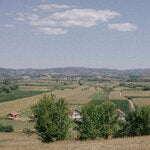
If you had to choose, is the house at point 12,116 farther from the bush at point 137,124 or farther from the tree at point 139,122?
the tree at point 139,122

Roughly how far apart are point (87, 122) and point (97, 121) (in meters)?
1.65

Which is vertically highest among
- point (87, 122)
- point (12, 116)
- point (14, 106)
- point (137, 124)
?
point (87, 122)

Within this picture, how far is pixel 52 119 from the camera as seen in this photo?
49625 mm

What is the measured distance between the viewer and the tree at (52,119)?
4853cm

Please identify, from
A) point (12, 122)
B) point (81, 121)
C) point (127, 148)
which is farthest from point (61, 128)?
point (12, 122)

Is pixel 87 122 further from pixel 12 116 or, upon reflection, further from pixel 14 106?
pixel 14 106

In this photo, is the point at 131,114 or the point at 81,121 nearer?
the point at 81,121

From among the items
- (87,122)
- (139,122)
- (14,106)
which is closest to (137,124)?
(139,122)

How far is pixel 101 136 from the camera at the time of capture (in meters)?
54.0

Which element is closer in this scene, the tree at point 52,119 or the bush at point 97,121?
the tree at point 52,119

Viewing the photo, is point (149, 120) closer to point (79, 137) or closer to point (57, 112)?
point (79, 137)

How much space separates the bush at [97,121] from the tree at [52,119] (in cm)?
396

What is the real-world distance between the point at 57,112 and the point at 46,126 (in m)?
2.66

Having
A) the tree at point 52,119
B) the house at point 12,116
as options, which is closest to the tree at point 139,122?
the tree at point 52,119
